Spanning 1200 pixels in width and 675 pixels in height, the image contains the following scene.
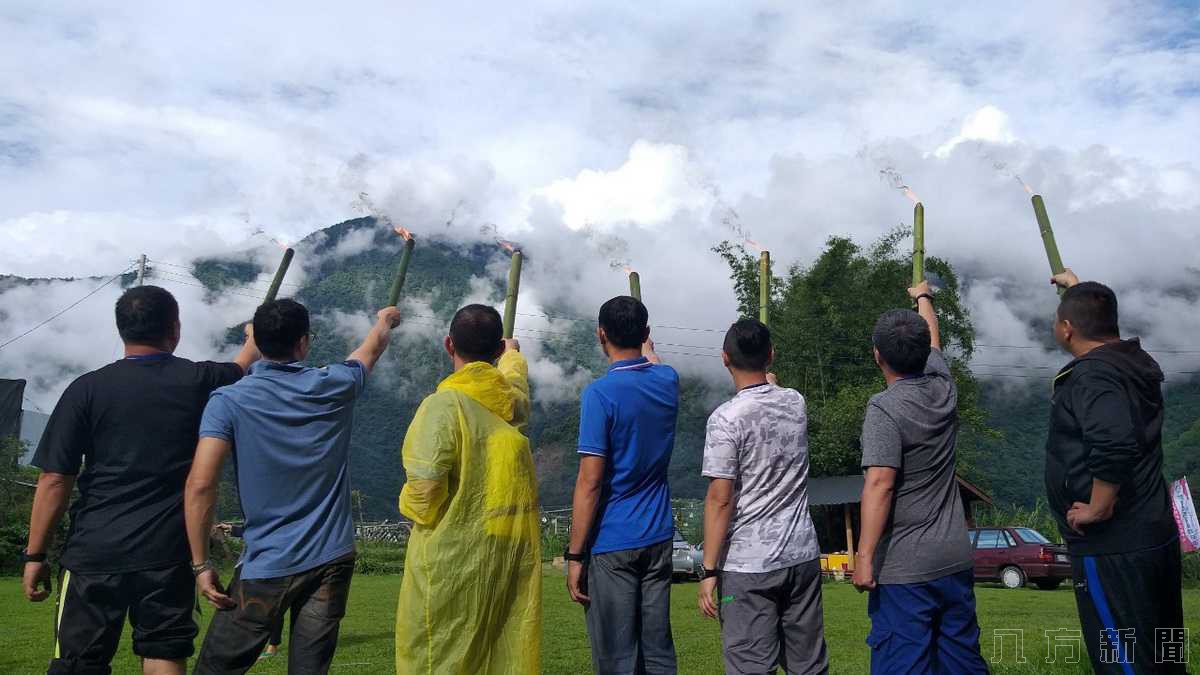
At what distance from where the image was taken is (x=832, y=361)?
42750 millimetres

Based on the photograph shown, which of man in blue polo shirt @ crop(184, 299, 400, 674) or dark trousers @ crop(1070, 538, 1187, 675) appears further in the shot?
man in blue polo shirt @ crop(184, 299, 400, 674)

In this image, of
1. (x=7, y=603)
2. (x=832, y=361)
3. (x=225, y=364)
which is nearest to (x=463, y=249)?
(x=832, y=361)

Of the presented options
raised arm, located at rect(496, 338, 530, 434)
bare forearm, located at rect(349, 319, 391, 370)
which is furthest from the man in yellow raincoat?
bare forearm, located at rect(349, 319, 391, 370)

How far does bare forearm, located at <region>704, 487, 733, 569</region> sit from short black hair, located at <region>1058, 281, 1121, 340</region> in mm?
1688

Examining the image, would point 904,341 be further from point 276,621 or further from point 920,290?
point 276,621

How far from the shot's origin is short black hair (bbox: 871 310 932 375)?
4.50m

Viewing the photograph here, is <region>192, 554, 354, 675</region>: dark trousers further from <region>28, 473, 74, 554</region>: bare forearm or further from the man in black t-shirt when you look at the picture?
<region>28, 473, 74, 554</region>: bare forearm

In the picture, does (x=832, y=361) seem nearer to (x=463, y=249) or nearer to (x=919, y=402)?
(x=919, y=402)

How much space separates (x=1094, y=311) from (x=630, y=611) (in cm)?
238

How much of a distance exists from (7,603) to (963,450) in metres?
39.0

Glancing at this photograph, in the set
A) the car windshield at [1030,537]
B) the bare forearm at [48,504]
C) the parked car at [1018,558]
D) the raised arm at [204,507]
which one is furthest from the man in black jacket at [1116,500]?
the car windshield at [1030,537]

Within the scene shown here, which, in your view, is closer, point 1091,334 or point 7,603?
point 1091,334

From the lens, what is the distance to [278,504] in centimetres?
436

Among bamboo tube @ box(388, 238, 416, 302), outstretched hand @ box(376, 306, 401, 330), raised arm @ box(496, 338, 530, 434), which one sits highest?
bamboo tube @ box(388, 238, 416, 302)
